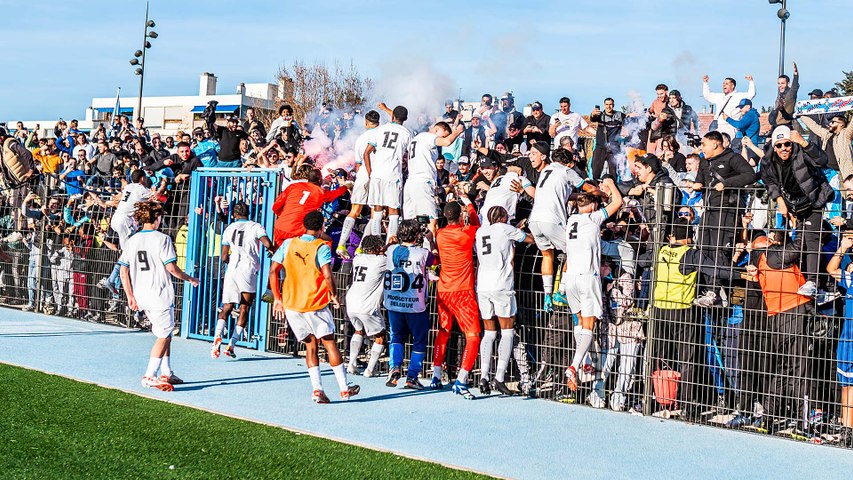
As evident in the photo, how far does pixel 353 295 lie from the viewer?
11.9 m

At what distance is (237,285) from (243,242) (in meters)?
0.62

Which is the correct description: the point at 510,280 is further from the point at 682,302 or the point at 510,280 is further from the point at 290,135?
the point at 290,135

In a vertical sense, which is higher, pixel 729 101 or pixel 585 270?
pixel 729 101

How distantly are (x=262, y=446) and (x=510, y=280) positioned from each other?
415cm

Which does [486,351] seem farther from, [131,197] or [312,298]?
[131,197]

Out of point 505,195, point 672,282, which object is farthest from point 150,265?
point 672,282

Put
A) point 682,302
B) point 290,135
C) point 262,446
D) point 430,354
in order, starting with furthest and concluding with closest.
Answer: point 290,135
point 430,354
point 682,302
point 262,446

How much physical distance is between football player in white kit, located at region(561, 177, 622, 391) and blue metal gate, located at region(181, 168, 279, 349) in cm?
509

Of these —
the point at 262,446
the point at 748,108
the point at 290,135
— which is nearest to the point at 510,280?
the point at 262,446

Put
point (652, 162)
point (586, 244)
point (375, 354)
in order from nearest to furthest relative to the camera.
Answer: point (586, 244) < point (652, 162) < point (375, 354)

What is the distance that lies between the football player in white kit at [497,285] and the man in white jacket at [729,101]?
5902mm

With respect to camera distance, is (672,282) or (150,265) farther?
(150,265)

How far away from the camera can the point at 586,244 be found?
10930mm

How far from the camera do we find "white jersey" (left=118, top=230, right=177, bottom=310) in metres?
10.9
